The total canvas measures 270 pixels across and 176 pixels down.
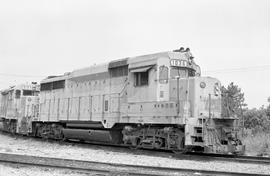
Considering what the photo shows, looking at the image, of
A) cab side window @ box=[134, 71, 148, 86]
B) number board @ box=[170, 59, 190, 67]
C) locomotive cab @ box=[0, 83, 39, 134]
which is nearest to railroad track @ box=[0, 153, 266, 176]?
cab side window @ box=[134, 71, 148, 86]

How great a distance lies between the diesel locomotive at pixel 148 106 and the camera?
10688mm

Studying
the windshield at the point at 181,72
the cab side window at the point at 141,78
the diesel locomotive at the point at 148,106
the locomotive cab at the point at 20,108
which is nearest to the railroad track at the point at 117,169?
→ the diesel locomotive at the point at 148,106

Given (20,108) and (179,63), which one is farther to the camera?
(20,108)

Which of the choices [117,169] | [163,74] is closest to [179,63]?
[163,74]

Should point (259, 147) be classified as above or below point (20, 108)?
below

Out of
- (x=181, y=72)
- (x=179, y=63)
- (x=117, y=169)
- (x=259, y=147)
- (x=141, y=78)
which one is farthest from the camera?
(x=259, y=147)

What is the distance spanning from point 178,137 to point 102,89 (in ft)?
16.7

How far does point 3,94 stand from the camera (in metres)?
26.8

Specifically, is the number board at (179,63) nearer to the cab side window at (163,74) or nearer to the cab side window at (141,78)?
the cab side window at (163,74)

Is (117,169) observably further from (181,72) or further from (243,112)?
(243,112)

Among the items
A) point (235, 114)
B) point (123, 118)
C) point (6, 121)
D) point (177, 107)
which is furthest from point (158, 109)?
point (6, 121)

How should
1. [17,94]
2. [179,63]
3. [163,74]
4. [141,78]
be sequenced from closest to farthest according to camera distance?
[163,74], [179,63], [141,78], [17,94]

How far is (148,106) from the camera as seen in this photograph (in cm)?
1200

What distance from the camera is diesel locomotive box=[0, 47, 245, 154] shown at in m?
10.7
